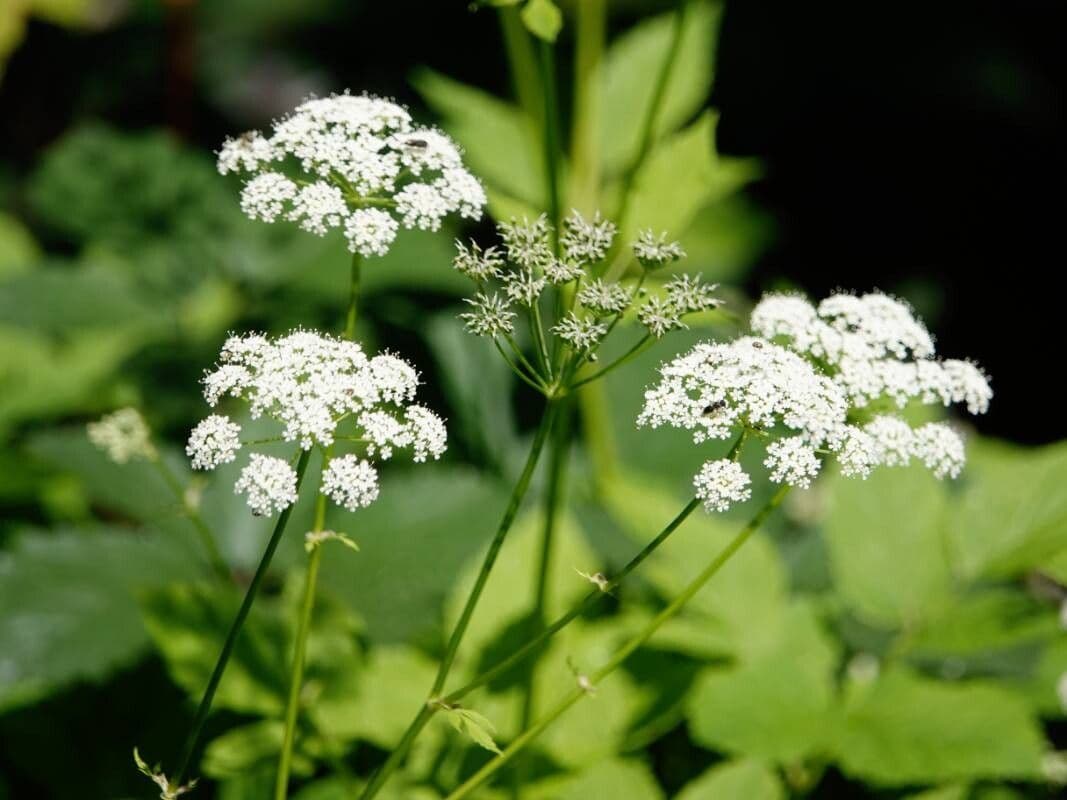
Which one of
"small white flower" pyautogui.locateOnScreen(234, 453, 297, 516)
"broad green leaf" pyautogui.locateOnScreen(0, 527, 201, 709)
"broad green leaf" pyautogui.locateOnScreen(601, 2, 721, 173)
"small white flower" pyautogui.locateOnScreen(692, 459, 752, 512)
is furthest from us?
"broad green leaf" pyautogui.locateOnScreen(601, 2, 721, 173)

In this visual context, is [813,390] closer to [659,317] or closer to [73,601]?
[659,317]

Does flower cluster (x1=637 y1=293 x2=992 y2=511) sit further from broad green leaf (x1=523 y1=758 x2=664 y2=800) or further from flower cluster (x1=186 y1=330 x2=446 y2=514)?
broad green leaf (x1=523 y1=758 x2=664 y2=800)

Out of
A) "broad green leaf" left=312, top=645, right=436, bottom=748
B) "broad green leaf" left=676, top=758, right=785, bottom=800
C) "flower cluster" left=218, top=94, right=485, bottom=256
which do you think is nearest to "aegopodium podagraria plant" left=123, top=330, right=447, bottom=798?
"flower cluster" left=218, top=94, right=485, bottom=256

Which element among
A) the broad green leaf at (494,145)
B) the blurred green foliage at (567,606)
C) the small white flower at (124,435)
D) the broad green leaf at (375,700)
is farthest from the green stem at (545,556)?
the broad green leaf at (494,145)

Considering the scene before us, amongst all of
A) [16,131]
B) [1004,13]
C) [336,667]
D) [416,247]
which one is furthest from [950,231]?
[16,131]

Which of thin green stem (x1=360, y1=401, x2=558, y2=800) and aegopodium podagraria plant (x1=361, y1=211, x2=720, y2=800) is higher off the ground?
aegopodium podagraria plant (x1=361, y1=211, x2=720, y2=800)

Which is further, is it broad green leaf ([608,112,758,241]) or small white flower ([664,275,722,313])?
broad green leaf ([608,112,758,241])

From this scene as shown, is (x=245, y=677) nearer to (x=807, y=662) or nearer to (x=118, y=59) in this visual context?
(x=807, y=662)

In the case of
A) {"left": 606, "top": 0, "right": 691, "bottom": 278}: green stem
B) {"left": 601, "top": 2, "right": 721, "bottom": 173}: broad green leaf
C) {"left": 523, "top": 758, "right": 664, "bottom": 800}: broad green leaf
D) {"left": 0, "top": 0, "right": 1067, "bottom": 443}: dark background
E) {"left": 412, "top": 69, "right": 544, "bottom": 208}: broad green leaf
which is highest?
{"left": 0, "top": 0, "right": 1067, "bottom": 443}: dark background
